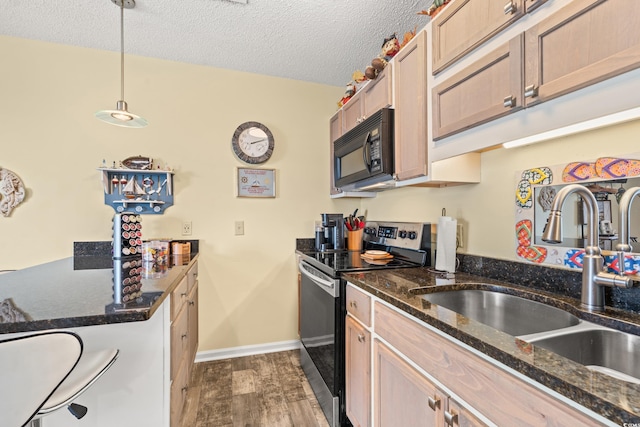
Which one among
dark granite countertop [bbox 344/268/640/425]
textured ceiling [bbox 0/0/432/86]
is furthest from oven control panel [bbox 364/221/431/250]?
textured ceiling [bbox 0/0/432/86]

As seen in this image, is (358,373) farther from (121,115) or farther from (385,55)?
(121,115)

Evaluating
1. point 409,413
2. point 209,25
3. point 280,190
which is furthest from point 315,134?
point 409,413

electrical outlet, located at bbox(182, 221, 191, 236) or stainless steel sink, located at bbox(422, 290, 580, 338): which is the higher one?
electrical outlet, located at bbox(182, 221, 191, 236)

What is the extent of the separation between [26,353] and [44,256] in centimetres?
191

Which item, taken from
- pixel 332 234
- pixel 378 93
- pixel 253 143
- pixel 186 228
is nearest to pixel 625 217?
pixel 378 93

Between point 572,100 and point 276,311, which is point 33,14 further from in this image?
point 572,100

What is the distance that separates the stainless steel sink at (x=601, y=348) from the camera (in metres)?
0.81

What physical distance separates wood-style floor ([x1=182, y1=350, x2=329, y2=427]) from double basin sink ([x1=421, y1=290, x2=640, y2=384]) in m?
1.10

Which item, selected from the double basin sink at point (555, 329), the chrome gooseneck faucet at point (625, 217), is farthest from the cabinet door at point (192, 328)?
the chrome gooseneck faucet at point (625, 217)

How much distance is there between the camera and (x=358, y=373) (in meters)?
1.43

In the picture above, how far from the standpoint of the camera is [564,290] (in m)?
1.12

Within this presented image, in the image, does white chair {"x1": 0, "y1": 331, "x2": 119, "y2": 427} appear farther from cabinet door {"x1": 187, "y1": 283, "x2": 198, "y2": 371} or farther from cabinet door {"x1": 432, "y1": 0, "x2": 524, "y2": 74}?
cabinet door {"x1": 432, "y1": 0, "x2": 524, "y2": 74}

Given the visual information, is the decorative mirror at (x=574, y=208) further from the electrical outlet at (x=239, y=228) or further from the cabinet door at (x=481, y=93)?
the electrical outlet at (x=239, y=228)

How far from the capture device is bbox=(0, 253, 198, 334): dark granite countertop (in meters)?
0.82
